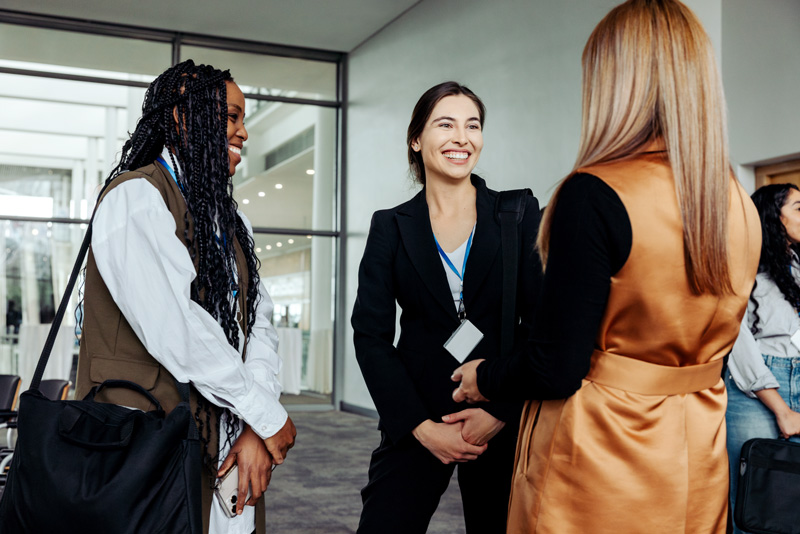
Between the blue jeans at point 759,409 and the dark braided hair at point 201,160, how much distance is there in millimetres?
2341

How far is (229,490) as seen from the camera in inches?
64.1

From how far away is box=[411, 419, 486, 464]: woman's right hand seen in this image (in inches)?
71.1

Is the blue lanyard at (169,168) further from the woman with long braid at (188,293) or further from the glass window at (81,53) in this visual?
the glass window at (81,53)

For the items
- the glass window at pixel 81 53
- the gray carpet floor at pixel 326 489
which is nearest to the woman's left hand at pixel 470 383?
the gray carpet floor at pixel 326 489

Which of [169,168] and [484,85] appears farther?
[484,85]

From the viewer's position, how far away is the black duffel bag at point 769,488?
2.32 meters

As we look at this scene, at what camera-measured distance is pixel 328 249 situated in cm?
1125

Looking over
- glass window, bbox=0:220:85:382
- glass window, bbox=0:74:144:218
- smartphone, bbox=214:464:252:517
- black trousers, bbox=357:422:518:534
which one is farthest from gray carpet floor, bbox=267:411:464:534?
glass window, bbox=0:74:144:218

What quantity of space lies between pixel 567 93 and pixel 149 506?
5.99 meters

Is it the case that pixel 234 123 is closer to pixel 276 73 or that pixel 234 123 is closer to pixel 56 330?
pixel 56 330

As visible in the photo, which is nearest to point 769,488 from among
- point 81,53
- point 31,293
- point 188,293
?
point 188,293

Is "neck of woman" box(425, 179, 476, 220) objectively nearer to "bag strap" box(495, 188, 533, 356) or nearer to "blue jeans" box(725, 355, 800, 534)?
"bag strap" box(495, 188, 533, 356)

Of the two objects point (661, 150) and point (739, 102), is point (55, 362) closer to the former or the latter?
point (739, 102)

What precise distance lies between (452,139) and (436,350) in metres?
0.57
